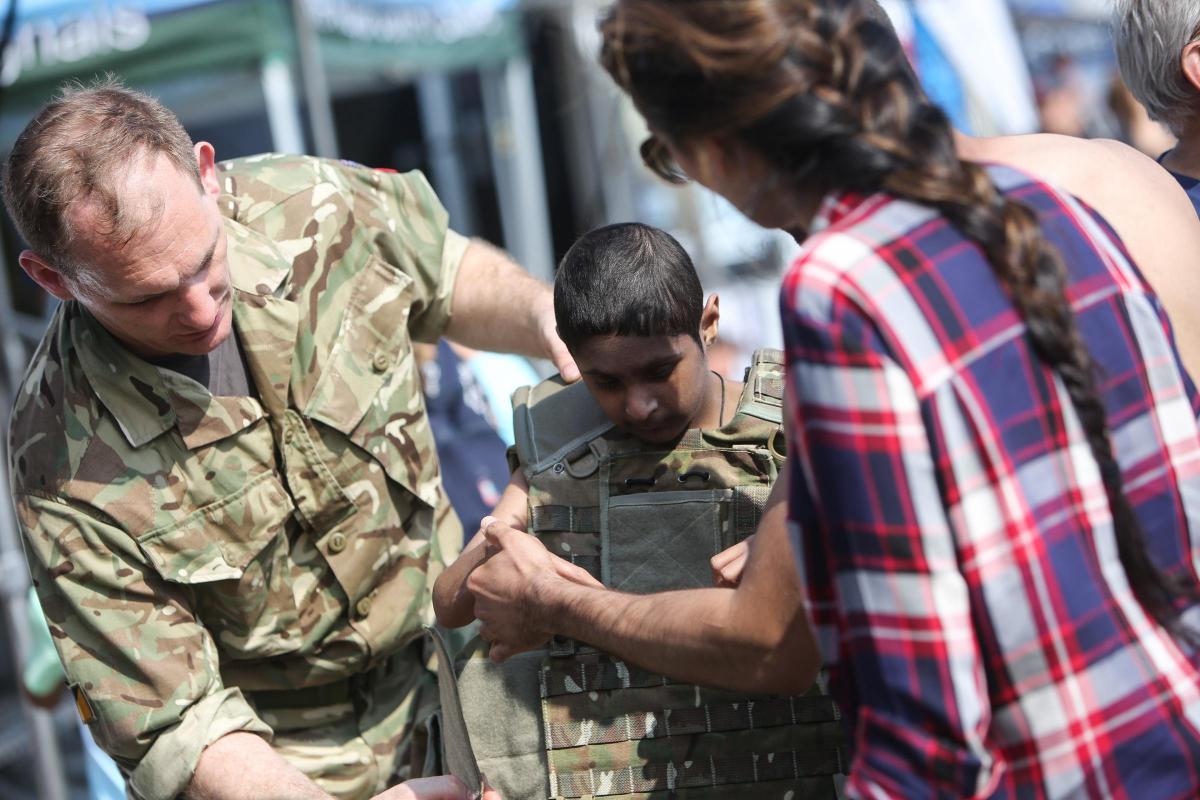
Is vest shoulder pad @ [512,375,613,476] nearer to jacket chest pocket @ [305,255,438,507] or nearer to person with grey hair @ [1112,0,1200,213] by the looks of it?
jacket chest pocket @ [305,255,438,507]

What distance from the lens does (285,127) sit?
20.7 ft

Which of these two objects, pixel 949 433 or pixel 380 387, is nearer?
pixel 949 433

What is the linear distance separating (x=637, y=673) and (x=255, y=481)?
100cm

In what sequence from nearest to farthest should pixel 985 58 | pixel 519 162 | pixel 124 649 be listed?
pixel 124 649 → pixel 519 162 → pixel 985 58

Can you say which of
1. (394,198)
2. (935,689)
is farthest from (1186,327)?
(394,198)

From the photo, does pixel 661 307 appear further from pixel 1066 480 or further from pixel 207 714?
pixel 207 714

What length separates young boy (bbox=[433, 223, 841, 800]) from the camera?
85.8 inches

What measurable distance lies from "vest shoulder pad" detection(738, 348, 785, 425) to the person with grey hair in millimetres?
912

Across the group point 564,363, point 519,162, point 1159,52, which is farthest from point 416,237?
point 519,162

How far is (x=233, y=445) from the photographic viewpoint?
2676 mm

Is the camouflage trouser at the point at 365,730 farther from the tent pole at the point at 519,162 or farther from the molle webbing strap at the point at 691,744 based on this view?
the tent pole at the point at 519,162

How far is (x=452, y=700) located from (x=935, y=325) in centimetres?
132

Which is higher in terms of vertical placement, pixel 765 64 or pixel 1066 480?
pixel 765 64

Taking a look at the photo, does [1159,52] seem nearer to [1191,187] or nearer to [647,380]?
[1191,187]
